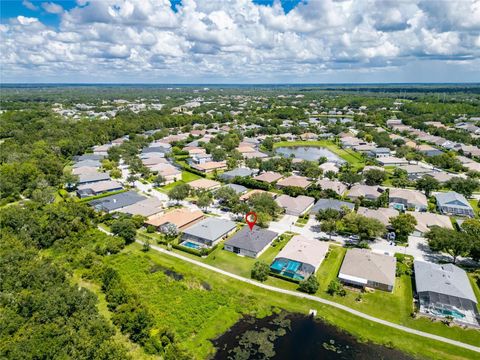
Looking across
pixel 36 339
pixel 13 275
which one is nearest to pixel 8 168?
pixel 13 275

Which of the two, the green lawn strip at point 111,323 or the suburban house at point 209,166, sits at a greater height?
the suburban house at point 209,166

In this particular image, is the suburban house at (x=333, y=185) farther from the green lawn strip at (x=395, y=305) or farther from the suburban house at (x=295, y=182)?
the green lawn strip at (x=395, y=305)

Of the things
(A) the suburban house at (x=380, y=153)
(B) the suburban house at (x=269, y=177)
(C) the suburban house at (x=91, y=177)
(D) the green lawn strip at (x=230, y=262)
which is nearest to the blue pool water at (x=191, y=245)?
(D) the green lawn strip at (x=230, y=262)

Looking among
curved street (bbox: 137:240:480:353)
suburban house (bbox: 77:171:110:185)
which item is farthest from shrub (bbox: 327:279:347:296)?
suburban house (bbox: 77:171:110:185)

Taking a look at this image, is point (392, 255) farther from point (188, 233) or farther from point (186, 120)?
point (186, 120)

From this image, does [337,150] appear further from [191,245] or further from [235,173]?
[191,245]

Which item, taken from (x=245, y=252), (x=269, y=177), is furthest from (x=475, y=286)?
(x=269, y=177)
